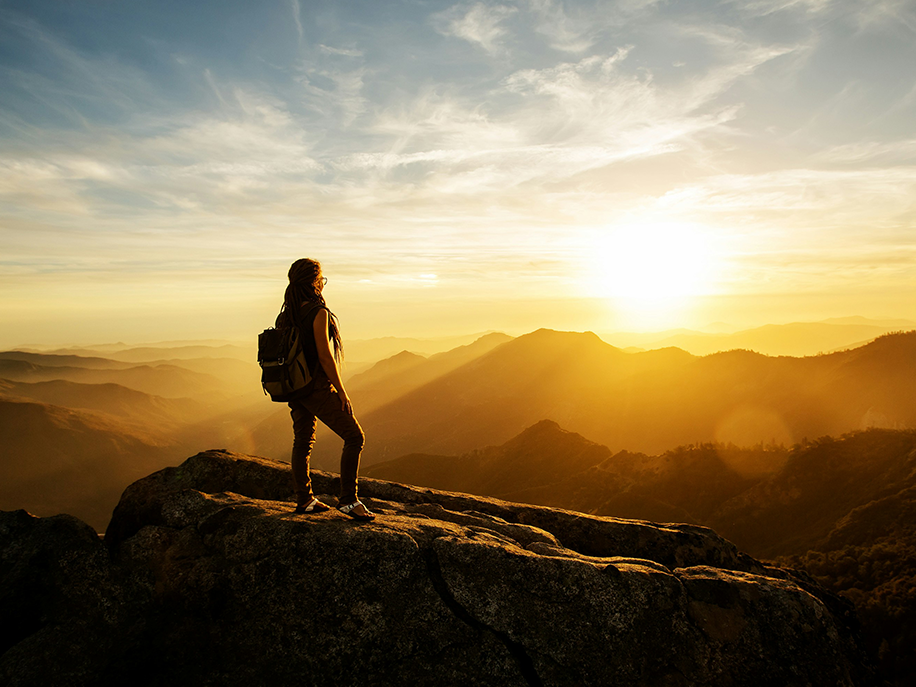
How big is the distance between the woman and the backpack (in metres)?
0.10

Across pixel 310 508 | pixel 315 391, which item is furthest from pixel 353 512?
pixel 315 391

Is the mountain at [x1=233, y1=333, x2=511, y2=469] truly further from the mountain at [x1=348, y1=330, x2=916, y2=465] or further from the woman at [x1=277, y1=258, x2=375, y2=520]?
the woman at [x1=277, y1=258, x2=375, y2=520]

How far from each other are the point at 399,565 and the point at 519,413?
76.4 metres

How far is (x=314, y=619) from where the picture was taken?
471cm

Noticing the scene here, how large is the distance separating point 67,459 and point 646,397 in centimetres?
9526

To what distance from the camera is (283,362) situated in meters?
5.52

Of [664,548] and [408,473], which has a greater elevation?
[664,548]

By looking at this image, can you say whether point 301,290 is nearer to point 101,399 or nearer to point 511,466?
point 511,466

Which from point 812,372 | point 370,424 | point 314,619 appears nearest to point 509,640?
point 314,619

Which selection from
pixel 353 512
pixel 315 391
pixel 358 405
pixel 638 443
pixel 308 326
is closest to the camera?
pixel 308 326

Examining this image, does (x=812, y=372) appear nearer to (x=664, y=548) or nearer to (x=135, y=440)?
(x=664, y=548)

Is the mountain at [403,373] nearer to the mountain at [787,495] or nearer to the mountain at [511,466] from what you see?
the mountain at [511,466]

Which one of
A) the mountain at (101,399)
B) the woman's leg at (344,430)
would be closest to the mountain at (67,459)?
the mountain at (101,399)

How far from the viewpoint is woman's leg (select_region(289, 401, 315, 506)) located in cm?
585
